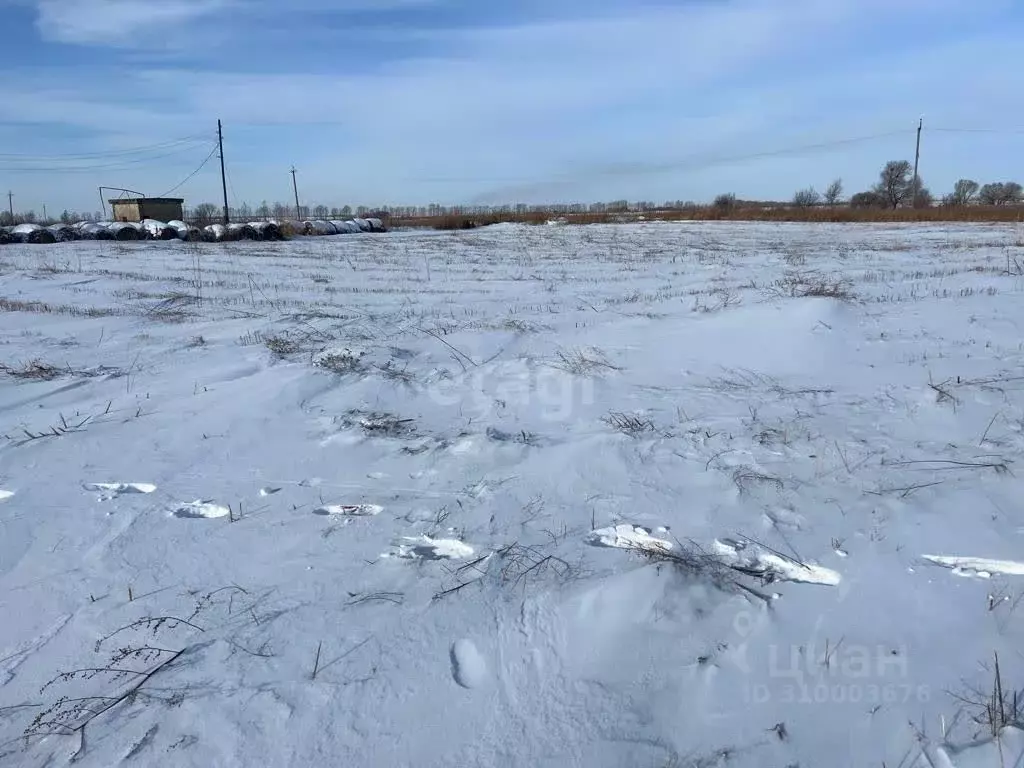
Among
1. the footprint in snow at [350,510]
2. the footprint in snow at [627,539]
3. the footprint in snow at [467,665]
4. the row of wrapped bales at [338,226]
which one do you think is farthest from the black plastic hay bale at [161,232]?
the footprint in snow at [467,665]

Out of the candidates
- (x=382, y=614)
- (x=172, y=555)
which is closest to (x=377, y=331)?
(x=172, y=555)

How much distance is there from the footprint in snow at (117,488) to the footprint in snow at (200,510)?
38 centimetres

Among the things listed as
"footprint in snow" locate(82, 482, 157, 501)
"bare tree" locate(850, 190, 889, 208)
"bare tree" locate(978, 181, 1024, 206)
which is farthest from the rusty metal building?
"bare tree" locate(978, 181, 1024, 206)

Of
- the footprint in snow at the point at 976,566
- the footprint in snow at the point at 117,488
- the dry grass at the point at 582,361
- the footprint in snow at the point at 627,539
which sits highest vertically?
the dry grass at the point at 582,361

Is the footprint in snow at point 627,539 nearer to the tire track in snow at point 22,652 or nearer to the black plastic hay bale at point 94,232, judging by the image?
the tire track in snow at point 22,652

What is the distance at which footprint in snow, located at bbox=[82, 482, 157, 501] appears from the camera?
14.2 ft

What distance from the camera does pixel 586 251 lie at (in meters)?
24.1

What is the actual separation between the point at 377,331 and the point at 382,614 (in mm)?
6373

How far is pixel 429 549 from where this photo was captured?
144 inches

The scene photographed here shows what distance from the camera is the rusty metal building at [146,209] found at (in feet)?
154

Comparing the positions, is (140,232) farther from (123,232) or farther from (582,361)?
(582,361)

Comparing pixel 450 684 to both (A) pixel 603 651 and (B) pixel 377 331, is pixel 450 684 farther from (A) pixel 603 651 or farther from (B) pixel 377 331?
(B) pixel 377 331

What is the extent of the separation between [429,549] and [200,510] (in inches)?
61.9

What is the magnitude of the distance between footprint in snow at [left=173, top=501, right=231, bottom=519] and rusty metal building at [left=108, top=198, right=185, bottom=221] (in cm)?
5059
